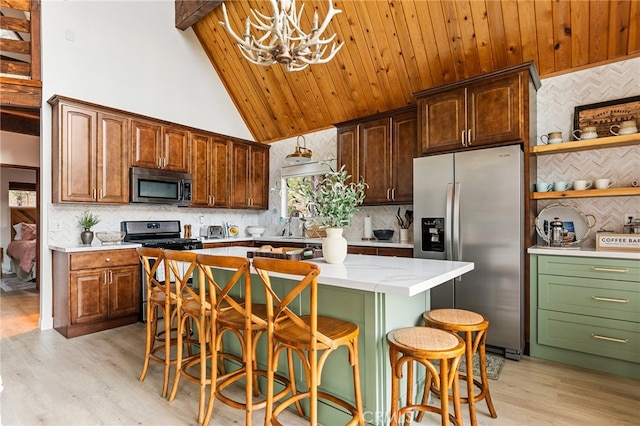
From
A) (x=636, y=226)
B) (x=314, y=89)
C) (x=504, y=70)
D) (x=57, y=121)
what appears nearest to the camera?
(x=636, y=226)

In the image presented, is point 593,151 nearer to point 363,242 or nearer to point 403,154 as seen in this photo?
point 403,154

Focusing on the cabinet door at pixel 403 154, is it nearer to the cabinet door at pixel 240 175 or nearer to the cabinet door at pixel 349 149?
the cabinet door at pixel 349 149

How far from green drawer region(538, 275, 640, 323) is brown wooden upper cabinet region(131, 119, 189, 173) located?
4.38 metres

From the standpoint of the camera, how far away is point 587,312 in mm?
2775

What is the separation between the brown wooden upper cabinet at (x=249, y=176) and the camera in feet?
17.9

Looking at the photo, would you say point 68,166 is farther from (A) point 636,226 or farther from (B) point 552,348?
(A) point 636,226

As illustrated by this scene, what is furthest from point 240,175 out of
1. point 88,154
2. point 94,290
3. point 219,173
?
point 94,290

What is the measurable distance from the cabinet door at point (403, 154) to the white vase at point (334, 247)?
2.06m

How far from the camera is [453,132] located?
3.40 meters

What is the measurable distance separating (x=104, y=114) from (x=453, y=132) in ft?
12.7

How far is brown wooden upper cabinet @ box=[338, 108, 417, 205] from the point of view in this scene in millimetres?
4066

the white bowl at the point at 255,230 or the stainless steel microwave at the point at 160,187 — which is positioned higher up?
the stainless steel microwave at the point at 160,187

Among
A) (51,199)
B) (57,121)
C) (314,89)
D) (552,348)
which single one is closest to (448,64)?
(314,89)

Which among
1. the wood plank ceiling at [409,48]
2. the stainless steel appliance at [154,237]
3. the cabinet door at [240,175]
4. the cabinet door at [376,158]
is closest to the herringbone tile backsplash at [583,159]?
the wood plank ceiling at [409,48]
